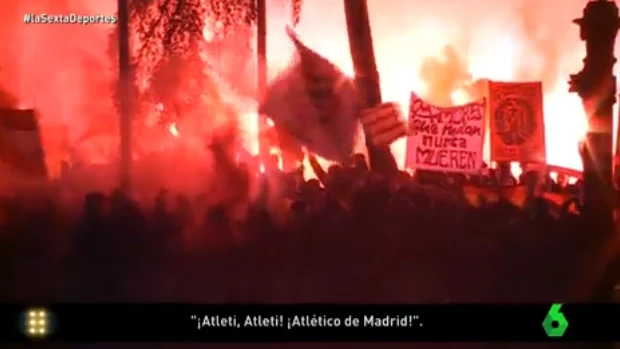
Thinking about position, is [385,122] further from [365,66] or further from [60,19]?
[60,19]

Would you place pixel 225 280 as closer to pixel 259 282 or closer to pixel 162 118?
pixel 259 282

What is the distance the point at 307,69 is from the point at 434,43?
179mm

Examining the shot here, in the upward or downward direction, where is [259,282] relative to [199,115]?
downward

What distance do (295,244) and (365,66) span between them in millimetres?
264

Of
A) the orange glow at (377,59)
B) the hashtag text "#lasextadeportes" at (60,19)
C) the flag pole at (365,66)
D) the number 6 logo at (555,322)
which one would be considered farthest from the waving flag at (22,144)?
the number 6 logo at (555,322)

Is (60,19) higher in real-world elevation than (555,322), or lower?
higher

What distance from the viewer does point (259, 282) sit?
4.17 ft

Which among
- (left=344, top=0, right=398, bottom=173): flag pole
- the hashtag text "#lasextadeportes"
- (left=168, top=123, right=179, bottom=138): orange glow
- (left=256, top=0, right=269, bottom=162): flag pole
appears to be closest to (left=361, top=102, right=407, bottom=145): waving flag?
(left=344, top=0, right=398, bottom=173): flag pole

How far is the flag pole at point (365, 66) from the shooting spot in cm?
128

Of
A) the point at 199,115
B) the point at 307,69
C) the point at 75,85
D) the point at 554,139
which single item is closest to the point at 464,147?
the point at 554,139

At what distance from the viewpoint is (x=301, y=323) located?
1265 millimetres

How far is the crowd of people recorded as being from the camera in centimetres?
127

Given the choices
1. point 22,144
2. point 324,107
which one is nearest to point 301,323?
point 324,107

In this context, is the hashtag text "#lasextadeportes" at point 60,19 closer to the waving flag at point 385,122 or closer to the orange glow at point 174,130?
the orange glow at point 174,130
